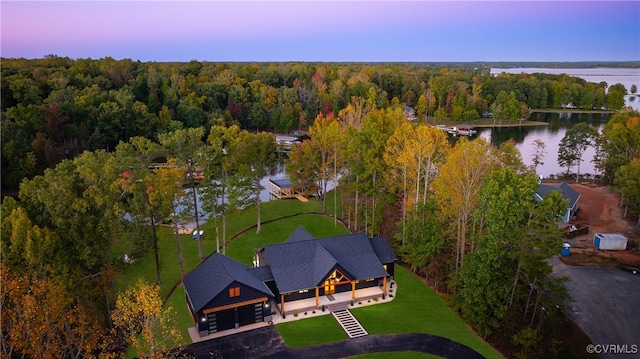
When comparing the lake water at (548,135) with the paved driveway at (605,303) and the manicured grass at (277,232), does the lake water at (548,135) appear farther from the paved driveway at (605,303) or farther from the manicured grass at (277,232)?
the manicured grass at (277,232)

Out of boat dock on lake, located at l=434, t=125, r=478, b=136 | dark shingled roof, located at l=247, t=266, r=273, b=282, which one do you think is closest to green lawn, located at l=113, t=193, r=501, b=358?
dark shingled roof, located at l=247, t=266, r=273, b=282

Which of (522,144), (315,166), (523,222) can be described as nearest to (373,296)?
(523,222)

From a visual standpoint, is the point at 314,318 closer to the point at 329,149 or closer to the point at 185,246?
the point at 185,246

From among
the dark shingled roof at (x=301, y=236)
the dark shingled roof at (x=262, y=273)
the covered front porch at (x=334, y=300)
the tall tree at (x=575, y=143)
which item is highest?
the tall tree at (x=575, y=143)

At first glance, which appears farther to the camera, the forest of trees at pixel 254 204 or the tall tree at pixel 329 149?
the tall tree at pixel 329 149

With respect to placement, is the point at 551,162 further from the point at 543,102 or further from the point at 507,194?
the point at 543,102

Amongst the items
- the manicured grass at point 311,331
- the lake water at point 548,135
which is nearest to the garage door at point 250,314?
the manicured grass at point 311,331
